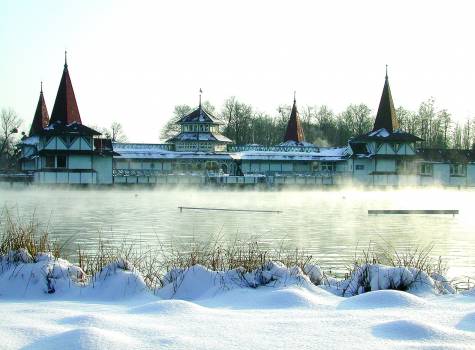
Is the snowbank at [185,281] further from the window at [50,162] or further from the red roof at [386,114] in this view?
the red roof at [386,114]

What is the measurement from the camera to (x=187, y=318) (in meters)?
6.13

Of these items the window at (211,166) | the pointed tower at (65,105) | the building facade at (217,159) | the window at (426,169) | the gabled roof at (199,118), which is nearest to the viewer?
the building facade at (217,159)

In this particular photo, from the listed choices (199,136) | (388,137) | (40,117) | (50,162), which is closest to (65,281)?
(50,162)

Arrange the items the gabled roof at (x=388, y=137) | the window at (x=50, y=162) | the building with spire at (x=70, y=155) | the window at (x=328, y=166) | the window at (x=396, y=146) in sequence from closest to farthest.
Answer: the building with spire at (x=70, y=155), the window at (x=50, y=162), the gabled roof at (x=388, y=137), the window at (x=396, y=146), the window at (x=328, y=166)

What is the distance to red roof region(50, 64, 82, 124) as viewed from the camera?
53.6 m

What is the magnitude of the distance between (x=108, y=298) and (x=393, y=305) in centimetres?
338

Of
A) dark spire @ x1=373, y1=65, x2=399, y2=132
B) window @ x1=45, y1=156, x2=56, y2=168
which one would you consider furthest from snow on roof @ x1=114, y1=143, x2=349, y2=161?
window @ x1=45, y1=156, x2=56, y2=168

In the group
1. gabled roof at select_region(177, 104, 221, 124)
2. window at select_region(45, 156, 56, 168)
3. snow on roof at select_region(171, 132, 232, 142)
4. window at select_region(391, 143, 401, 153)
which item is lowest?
window at select_region(45, 156, 56, 168)

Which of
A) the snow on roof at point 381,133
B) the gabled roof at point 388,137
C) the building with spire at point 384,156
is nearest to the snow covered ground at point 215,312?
the building with spire at point 384,156

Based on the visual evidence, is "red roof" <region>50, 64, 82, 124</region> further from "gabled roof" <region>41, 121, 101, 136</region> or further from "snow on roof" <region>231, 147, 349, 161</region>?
"snow on roof" <region>231, 147, 349, 161</region>

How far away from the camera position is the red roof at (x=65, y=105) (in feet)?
176

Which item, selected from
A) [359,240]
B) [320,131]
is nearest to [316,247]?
[359,240]

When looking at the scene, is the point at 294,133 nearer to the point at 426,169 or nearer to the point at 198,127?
the point at 198,127

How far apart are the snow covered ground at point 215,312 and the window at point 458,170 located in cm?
5878
